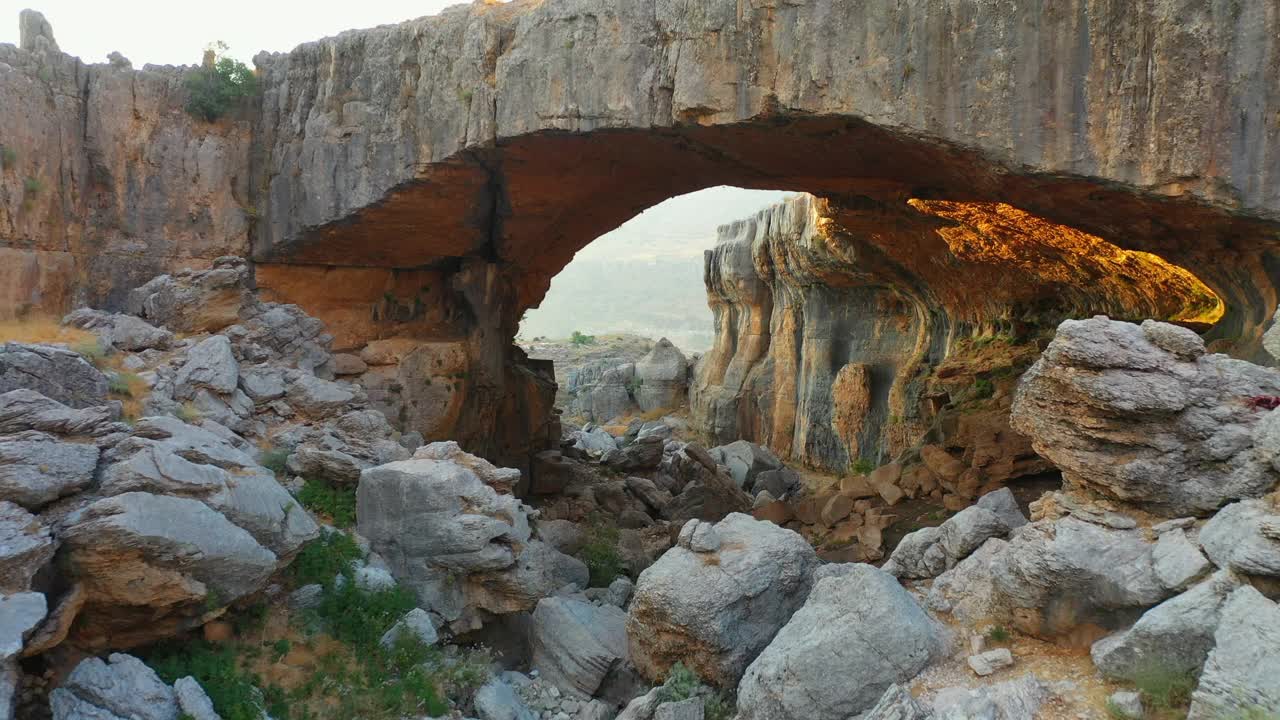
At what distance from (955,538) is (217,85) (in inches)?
509

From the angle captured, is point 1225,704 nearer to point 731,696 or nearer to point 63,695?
point 731,696

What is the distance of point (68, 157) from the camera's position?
13.3m

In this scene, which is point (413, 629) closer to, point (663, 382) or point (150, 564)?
point (150, 564)

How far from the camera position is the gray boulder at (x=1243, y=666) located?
17.1 ft

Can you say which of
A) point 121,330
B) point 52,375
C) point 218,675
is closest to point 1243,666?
point 218,675

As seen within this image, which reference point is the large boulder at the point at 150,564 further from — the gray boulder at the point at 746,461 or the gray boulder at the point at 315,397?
the gray boulder at the point at 746,461

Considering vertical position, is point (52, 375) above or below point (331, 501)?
above

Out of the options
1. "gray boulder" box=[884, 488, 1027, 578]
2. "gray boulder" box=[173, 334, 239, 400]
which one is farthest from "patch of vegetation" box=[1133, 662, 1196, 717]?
"gray boulder" box=[173, 334, 239, 400]

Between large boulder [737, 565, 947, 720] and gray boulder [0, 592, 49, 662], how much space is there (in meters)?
5.53

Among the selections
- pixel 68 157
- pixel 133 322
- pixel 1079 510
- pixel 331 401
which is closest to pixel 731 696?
pixel 1079 510

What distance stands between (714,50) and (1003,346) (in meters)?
9.15

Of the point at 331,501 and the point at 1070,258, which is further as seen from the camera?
the point at 1070,258

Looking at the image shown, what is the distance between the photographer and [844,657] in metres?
7.38

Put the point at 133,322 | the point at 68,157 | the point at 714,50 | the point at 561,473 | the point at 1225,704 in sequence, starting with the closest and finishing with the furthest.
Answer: the point at 1225,704 < the point at 714,50 < the point at 133,322 < the point at 68,157 < the point at 561,473
